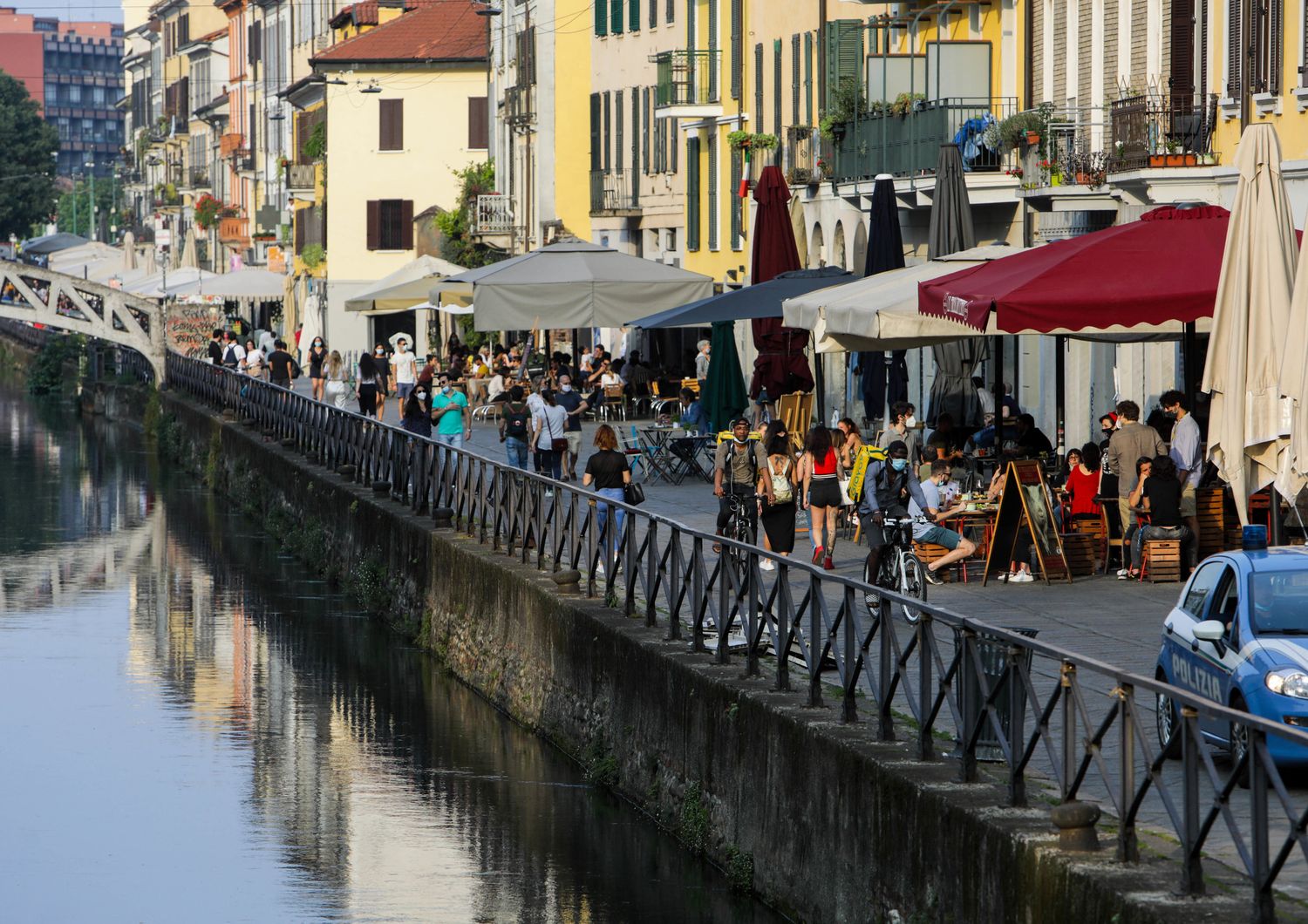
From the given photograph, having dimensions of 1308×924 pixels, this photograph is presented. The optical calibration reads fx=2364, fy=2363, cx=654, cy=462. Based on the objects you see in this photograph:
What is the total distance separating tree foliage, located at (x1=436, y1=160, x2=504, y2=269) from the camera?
185ft

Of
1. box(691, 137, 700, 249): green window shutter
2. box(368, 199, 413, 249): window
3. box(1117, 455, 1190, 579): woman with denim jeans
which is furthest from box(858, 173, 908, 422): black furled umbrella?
box(368, 199, 413, 249): window

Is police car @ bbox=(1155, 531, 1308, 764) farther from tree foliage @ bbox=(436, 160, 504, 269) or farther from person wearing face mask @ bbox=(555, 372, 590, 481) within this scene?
tree foliage @ bbox=(436, 160, 504, 269)

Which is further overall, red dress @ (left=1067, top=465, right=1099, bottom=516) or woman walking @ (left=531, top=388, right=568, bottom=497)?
woman walking @ (left=531, top=388, right=568, bottom=497)

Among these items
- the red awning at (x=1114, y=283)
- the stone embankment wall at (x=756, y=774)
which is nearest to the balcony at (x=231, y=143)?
the stone embankment wall at (x=756, y=774)

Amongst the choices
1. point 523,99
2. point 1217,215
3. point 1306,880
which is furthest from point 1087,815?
point 523,99

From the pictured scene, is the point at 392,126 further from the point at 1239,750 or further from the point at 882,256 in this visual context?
the point at 1239,750

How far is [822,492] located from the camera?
18.3 meters

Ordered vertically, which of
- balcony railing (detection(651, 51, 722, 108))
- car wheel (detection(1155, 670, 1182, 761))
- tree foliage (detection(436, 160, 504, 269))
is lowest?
car wheel (detection(1155, 670, 1182, 761))

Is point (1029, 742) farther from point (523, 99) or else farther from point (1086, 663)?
point (523, 99)

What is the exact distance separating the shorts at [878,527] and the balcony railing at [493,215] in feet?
129

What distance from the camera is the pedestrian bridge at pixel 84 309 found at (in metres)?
56.2

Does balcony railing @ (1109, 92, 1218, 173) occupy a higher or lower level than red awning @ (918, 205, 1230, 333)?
higher

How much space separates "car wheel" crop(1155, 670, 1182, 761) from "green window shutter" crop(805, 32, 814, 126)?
28067 millimetres

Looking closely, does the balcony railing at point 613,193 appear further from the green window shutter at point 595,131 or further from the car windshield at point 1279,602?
the car windshield at point 1279,602
